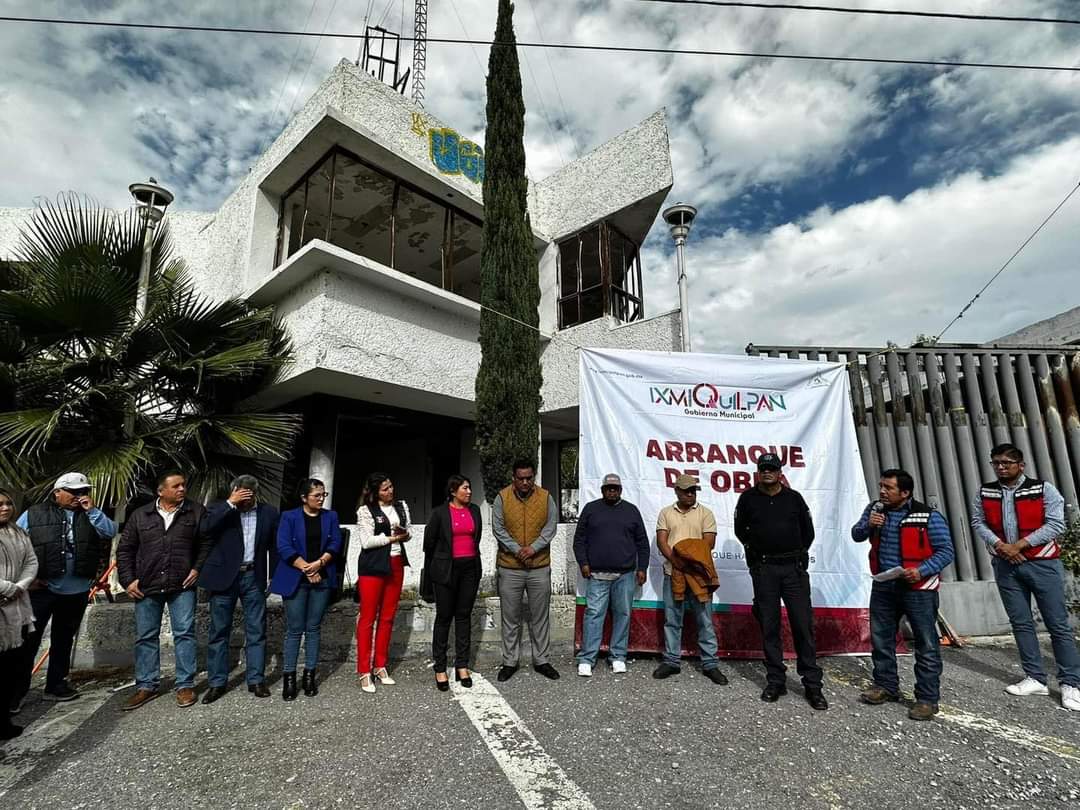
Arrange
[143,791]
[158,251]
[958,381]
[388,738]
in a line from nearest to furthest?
[143,791] → [388,738] → [958,381] → [158,251]

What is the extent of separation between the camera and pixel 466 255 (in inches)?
436

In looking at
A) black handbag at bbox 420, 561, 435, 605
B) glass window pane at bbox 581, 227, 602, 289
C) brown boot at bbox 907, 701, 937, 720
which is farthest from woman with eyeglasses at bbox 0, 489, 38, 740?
glass window pane at bbox 581, 227, 602, 289

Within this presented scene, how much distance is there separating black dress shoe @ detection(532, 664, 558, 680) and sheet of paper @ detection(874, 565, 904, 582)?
2488 mm

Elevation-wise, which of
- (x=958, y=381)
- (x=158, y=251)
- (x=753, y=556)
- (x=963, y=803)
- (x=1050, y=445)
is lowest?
(x=963, y=803)

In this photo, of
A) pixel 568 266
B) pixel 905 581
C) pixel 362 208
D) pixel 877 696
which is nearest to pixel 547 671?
pixel 877 696

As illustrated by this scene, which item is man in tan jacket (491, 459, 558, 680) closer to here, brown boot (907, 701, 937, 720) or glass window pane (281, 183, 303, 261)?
brown boot (907, 701, 937, 720)

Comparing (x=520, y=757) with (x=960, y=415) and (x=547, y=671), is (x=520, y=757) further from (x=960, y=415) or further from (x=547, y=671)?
(x=960, y=415)

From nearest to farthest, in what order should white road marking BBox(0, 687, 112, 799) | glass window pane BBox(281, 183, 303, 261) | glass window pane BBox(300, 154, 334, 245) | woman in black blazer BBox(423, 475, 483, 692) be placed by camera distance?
white road marking BBox(0, 687, 112, 799), woman in black blazer BBox(423, 475, 483, 692), glass window pane BBox(300, 154, 334, 245), glass window pane BBox(281, 183, 303, 261)

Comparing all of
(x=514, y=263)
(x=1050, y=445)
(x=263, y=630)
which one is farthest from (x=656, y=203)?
(x=263, y=630)

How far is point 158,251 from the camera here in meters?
6.52

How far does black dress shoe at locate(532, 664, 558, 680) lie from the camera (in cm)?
439

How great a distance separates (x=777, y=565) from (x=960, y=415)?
3.56 meters

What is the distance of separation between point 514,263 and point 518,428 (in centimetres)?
215

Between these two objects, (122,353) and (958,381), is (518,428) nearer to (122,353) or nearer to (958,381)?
(122,353)
